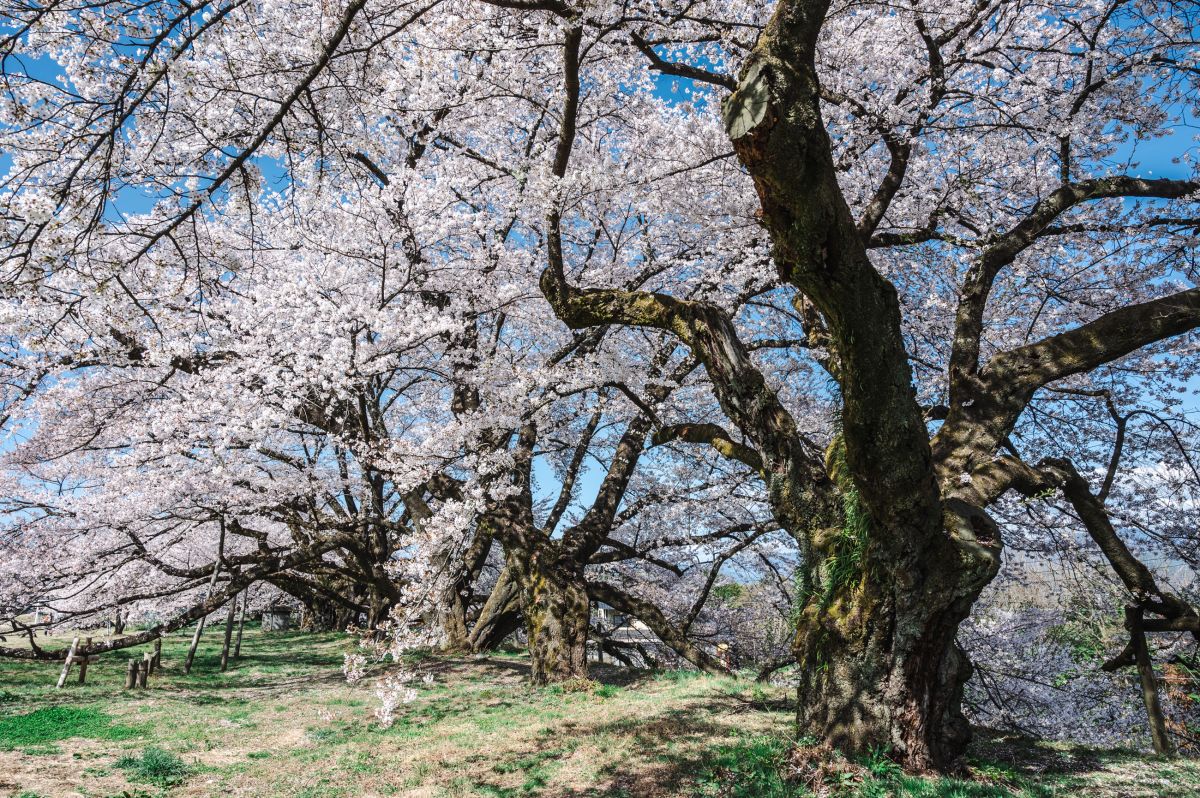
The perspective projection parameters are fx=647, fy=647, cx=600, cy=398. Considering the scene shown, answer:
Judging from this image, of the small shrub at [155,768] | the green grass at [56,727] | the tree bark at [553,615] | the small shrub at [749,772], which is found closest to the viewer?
the small shrub at [749,772]

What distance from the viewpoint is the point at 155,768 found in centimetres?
501

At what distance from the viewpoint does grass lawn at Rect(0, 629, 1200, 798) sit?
4.05 metres

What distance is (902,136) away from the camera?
6.11 metres

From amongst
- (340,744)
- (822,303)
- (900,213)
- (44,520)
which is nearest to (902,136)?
(900,213)

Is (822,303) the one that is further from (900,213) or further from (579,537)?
(579,537)

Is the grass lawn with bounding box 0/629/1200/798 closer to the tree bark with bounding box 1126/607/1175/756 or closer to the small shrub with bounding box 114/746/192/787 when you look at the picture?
the small shrub with bounding box 114/746/192/787

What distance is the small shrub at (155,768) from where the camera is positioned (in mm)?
4828

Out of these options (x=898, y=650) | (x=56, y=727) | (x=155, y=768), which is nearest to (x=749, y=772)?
(x=898, y=650)

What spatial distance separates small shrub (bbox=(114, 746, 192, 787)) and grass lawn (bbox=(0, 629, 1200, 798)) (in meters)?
0.02

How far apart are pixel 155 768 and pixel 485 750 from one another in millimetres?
2518

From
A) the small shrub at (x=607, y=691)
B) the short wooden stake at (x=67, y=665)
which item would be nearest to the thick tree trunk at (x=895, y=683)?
the small shrub at (x=607, y=691)

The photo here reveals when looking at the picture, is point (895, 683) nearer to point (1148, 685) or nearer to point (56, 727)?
point (1148, 685)

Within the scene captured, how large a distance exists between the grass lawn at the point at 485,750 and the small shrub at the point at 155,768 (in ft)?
0.05

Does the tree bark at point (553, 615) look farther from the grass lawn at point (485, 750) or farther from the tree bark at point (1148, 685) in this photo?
the tree bark at point (1148, 685)
